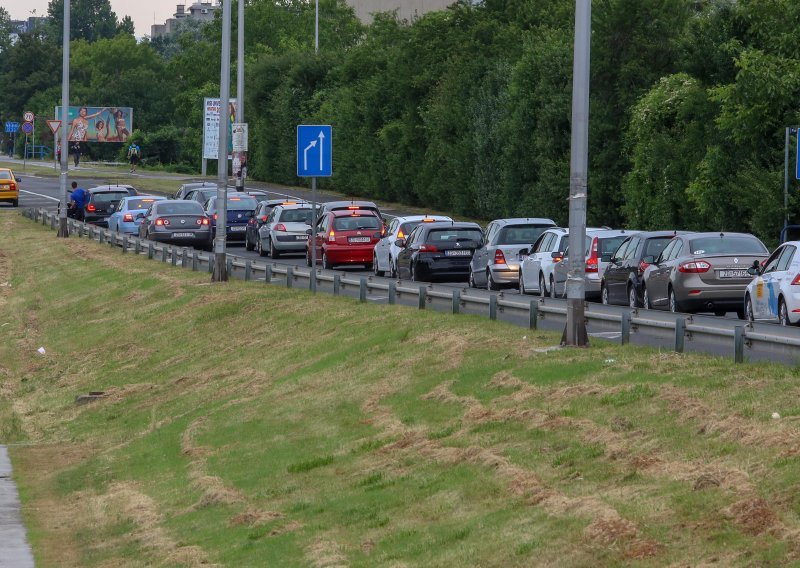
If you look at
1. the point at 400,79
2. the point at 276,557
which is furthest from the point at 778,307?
the point at 400,79

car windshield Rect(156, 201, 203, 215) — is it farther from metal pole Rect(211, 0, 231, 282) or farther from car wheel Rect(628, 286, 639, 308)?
car wheel Rect(628, 286, 639, 308)

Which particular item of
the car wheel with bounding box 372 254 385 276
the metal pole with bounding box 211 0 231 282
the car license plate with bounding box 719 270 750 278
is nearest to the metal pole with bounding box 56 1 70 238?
the car wheel with bounding box 372 254 385 276

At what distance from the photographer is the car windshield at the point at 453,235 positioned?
116ft

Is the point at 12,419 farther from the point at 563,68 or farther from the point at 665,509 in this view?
the point at 563,68

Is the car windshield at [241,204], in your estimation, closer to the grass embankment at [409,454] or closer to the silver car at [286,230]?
the silver car at [286,230]

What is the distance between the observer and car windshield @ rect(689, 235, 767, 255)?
25422 mm

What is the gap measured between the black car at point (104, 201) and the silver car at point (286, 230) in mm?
17444

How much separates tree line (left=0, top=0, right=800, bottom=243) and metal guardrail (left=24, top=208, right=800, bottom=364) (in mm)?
10110

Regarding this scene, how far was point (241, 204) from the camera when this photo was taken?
180ft

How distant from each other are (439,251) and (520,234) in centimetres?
225

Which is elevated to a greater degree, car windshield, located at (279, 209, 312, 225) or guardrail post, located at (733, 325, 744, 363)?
car windshield, located at (279, 209, 312, 225)

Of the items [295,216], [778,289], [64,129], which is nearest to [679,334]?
[778,289]

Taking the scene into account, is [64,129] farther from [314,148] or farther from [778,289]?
[778,289]

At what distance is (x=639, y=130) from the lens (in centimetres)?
4344
